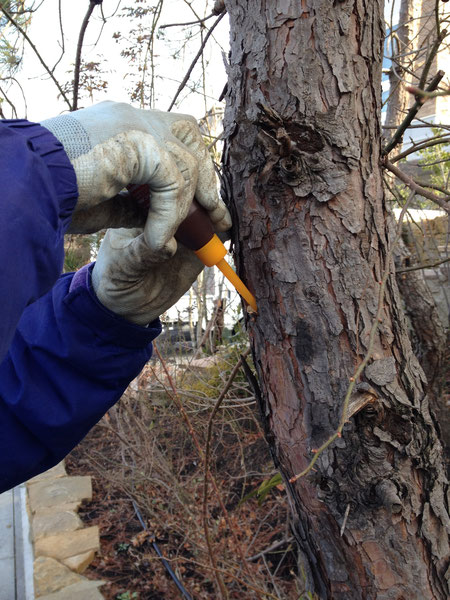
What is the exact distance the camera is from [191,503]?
11.2ft

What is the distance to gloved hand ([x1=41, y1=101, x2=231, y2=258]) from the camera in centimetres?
94

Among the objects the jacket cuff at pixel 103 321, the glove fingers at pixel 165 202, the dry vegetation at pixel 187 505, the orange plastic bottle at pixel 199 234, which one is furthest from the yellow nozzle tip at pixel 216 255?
the dry vegetation at pixel 187 505

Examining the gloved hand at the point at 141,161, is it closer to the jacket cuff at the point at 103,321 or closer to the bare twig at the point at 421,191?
the jacket cuff at the point at 103,321

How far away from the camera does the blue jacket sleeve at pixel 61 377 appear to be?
48.1 inches

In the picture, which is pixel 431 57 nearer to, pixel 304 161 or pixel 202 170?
pixel 304 161

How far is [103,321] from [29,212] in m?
0.52

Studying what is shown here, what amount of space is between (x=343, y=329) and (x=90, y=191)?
0.59m

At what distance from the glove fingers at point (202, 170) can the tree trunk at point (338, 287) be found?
0.25ft

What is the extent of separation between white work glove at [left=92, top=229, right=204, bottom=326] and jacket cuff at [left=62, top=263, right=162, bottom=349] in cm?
2

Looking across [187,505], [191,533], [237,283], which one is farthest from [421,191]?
[187,505]

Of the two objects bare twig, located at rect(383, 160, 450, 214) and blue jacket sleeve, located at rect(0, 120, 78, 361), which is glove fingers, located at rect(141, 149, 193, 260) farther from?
bare twig, located at rect(383, 160, 450, 214)

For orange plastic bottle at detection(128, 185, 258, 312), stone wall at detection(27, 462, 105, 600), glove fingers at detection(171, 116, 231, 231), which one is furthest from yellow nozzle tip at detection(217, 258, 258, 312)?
stone wall at detection(27, 462, 105, 600)

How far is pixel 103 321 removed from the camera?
4.07ft

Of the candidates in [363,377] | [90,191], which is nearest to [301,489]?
[363,377]
